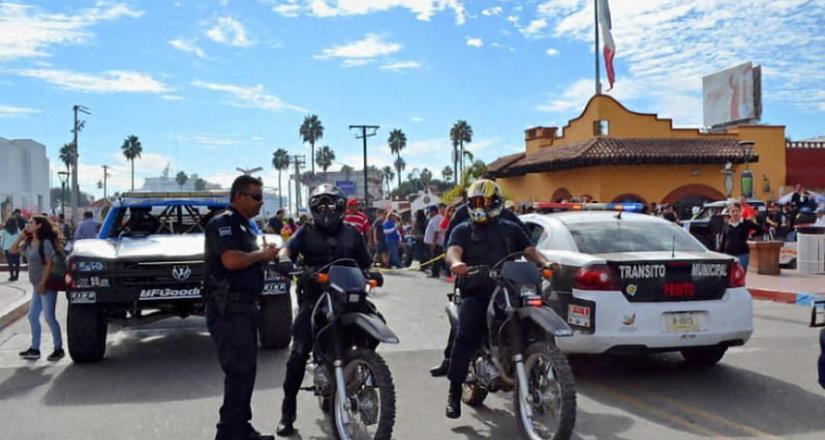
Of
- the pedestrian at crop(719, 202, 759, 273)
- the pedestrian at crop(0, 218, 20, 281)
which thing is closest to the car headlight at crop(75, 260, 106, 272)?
the pedestrian at crop(719, 202, 759, 273)

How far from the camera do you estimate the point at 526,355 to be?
504 cm

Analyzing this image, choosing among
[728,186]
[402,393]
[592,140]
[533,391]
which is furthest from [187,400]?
[592,140]

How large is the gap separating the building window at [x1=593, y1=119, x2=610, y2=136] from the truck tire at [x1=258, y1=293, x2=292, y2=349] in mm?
25817

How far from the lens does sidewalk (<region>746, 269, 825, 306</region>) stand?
42.5ft

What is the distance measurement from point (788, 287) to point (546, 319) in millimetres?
11002

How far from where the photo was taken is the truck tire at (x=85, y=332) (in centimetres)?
787

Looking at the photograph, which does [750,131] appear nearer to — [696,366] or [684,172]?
[684,172]

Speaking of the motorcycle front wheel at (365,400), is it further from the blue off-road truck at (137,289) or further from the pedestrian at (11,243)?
the pedestrian at (11,243)

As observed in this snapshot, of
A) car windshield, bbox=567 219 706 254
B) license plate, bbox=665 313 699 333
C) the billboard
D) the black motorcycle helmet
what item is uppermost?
the billboard

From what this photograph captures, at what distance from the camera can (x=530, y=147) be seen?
3766 centimetres

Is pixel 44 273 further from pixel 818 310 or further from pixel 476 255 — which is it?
pixel 818 310

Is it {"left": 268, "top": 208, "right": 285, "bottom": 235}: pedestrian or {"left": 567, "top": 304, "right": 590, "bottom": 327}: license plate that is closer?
{"left": 567, "top": 304, "right": 590, "bottom": 327}: license plate

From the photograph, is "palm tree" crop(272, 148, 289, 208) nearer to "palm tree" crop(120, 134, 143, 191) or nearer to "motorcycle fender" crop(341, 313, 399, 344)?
"palm tree" crop(120, 134, 143, 191)

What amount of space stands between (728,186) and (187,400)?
912 inches
